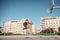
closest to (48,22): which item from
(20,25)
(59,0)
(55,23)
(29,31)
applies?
(55,23)

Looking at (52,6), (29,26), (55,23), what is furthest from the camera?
(55,23)

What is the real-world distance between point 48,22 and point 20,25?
2831 millimetres

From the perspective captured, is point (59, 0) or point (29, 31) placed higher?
point (59, 0)

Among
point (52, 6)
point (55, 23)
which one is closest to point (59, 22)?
point (55, 23)

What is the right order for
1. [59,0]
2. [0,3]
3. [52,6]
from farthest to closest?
[59,0]
[0,3]
[52,6]

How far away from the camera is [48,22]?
54.7ft

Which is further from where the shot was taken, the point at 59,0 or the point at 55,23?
the point at 55,23

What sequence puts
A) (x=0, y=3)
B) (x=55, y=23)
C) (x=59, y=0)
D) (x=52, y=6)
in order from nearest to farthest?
(x=52, y=6), (x=0, y=3), (x=59, y=0), (x=55, y=23)

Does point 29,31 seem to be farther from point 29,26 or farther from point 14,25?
point 14,25

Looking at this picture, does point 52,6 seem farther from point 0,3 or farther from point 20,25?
point 20,25

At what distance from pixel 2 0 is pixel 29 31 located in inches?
208

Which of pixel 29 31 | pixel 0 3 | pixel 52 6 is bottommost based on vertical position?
pixel 29 31

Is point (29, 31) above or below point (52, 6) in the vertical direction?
below

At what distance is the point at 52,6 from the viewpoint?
2.89 metres
